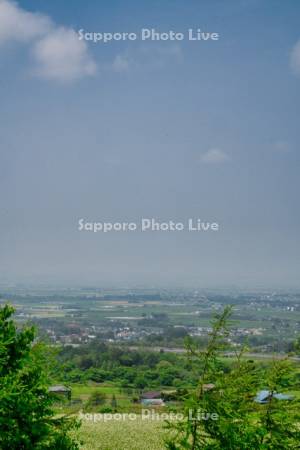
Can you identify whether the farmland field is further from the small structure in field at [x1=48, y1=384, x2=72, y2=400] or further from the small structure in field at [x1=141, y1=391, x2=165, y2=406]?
the small structure in field at [x1=48, y1=384, x2=72, y2=400]

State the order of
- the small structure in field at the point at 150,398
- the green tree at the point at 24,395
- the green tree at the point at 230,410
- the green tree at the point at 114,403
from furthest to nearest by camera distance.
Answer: the green tree at the point at 114,403, the small structure in field at the point at 150,398, the green tree at the point at 230,410, the green tree at the point at 24,395

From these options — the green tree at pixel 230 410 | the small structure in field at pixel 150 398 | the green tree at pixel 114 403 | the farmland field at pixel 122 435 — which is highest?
the green tree at pixel 230 410

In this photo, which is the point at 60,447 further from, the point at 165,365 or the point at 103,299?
the point at 103,299

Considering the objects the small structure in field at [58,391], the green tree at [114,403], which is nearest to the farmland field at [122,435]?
the green tree at [114,403]

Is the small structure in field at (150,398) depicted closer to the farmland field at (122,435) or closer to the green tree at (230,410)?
the farmland field at (122,435)

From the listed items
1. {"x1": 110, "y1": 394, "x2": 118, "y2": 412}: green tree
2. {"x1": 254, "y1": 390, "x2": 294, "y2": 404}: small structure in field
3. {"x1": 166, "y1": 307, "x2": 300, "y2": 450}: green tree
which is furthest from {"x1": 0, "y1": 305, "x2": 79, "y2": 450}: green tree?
{"x1": 110, "y1": 394, "x2": 118, "y2": 412}: green tree

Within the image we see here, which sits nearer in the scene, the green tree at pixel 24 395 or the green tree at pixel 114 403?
the green tree at pixel 24 395

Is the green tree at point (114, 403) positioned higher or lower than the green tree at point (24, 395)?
lower

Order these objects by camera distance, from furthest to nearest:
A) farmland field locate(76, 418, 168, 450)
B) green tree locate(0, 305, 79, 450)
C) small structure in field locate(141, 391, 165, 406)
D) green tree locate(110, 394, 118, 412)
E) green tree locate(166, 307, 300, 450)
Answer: green tree locate(110, 394, 118, 412) < small structure in field locate(141, 391, 165, 406) < farmland field locate(76, 418, 168, 450) < green tree locate(166, 307, 300, 450) < green tree locate(0, 305, 79, 450)

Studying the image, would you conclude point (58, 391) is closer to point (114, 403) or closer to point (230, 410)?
point (230, 410)
